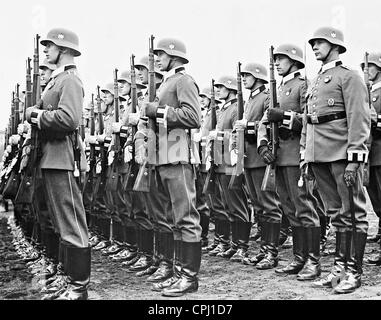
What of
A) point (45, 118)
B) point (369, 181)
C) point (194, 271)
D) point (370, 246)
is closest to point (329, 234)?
point (370, 246)

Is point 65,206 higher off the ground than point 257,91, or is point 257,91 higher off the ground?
point 257,91

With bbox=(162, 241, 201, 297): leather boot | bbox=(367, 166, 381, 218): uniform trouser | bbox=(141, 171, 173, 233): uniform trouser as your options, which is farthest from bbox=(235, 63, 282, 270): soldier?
bbox=(162, 241, 201, 297): leather boot

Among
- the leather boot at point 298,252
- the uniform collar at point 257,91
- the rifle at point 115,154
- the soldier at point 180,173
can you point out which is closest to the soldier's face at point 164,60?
the soldier at point 180,173

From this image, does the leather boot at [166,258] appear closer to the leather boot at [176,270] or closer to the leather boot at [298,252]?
the leather boot at [176,270]

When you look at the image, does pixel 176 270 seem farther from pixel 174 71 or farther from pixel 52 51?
pixel 52 51

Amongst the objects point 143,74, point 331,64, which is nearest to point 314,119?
point 331,64

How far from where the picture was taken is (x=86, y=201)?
898cm

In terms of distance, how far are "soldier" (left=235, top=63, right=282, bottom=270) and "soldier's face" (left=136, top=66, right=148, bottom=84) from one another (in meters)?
1.33

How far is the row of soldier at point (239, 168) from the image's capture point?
4.87 metres

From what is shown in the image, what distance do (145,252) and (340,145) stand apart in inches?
105

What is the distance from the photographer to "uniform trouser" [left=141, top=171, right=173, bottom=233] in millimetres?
5566

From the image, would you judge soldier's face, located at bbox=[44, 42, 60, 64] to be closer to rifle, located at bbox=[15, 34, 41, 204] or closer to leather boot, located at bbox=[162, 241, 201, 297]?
rifle, located at bbox=[15, 34, 41, 204]

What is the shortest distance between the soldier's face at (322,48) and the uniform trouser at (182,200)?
1678 millimetres

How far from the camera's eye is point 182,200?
198 inches
